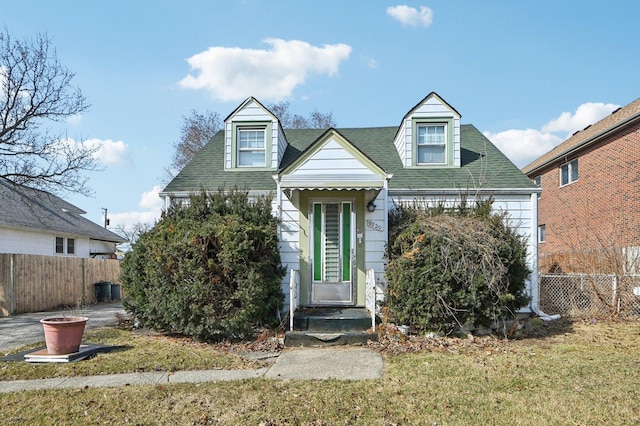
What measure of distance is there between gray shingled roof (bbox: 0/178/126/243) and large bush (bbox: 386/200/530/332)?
44.0 feet

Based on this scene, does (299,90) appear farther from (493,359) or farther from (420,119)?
(493,359)

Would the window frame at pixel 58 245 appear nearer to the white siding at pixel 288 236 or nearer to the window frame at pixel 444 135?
the white siding at pixel 288 236

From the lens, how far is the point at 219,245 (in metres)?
7.71

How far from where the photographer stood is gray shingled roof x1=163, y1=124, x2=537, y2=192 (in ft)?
33.2

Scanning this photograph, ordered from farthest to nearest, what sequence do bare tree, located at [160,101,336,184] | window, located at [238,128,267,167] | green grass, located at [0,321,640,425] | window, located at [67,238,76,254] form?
bare tree, located at [160,101,336,184] < window, located at [67,238,76,254] < window, located at [238,128,267,167] < green grass, located at [0,321,640,425]

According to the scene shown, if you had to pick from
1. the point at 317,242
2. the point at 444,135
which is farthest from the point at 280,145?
the point at 444,135

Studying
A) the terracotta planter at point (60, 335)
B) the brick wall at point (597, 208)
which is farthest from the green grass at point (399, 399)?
the brick wall at point (597, 208)

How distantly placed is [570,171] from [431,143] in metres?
9.98

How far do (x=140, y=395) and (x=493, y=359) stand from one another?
5272 mm

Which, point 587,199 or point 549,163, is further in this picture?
point 549,163

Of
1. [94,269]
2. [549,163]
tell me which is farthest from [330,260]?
[549,163]

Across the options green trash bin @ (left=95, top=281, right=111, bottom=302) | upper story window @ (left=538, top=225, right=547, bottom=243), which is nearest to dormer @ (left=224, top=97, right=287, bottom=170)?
green trash bin @ (left=95, top=281, right=111, bottom=302)

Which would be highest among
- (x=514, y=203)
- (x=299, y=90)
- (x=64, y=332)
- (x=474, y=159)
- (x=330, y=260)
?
(x=299, y=90)

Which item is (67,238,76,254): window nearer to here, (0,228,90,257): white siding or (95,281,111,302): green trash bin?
(0,228,90,257): white siding
